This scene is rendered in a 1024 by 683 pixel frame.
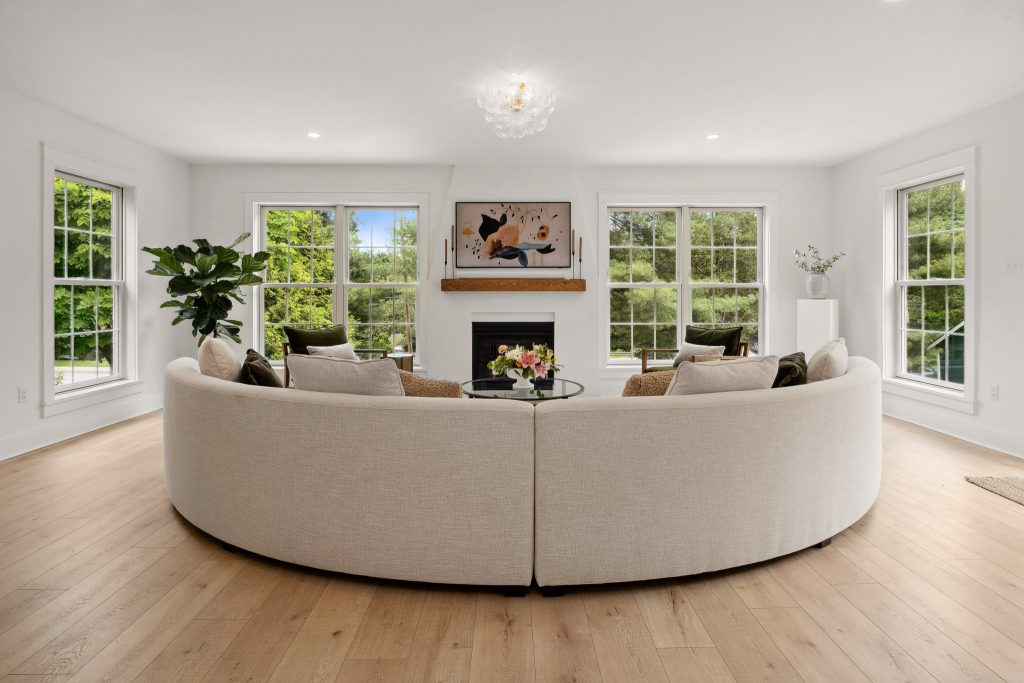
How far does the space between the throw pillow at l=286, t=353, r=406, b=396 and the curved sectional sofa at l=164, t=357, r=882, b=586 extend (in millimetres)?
126

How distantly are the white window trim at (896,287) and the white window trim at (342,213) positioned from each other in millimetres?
4418

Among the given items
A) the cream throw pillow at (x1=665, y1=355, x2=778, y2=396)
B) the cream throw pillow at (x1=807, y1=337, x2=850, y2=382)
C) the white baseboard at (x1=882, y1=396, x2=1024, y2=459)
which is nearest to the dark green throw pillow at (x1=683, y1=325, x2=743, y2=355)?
the white baseboard at (x1=882, y1=396, x2=1024, y2=459)

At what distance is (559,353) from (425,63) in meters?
3.42

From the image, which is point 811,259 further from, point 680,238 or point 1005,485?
point 1005,485

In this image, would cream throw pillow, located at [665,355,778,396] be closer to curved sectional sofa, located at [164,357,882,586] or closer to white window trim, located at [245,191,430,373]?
curved sectional sofa, located at [164,357,882,586]

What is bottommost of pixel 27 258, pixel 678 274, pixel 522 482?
pixel 522 482

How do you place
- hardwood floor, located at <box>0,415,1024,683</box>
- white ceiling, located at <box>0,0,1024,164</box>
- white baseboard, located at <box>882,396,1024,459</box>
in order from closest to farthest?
1. hardwood floor, located at <box>0,415,1024,683</box>
2. white ceiling, located at <box>0,0,1024,164</box>
3. white baseboard, located at <box>882,396,1024,459</box>

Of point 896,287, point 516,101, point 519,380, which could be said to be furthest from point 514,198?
point 896,287

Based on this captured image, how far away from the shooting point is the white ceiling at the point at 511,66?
299 centimetres

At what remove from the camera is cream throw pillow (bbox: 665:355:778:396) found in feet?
7.59

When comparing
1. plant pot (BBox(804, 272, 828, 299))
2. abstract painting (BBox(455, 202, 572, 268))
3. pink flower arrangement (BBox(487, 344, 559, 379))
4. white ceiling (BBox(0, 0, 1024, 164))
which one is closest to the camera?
white ceiling (BBox(0, 0, 1024, 164))

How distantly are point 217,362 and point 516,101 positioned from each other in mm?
2380

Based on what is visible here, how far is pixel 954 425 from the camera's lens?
470 centimetres

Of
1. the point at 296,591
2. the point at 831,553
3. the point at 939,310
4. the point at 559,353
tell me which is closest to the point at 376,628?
the point at 296,591
